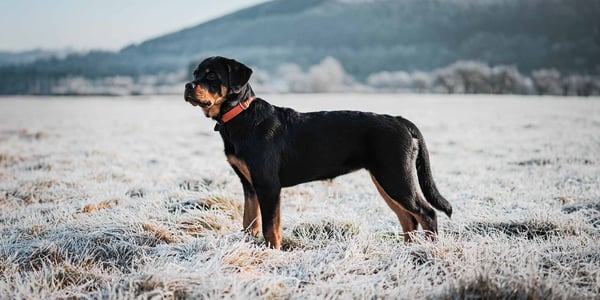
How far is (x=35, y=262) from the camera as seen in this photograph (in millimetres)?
3623

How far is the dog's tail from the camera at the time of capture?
427cm

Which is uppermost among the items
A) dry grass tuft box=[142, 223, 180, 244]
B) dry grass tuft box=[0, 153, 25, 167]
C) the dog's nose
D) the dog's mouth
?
the dog's nose

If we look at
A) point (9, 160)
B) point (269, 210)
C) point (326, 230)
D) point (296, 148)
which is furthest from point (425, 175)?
point (9, 160)

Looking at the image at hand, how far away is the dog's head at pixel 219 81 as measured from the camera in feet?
13.3

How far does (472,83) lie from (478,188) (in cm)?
5982

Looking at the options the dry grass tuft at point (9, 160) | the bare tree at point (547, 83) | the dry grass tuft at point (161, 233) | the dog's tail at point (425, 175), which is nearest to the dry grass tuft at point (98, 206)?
the dry grass tuft at point (161, 233)

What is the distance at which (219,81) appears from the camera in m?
4.12

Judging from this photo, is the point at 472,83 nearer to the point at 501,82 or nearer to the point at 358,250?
the point at 501,82

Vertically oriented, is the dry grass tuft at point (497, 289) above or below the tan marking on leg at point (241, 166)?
below

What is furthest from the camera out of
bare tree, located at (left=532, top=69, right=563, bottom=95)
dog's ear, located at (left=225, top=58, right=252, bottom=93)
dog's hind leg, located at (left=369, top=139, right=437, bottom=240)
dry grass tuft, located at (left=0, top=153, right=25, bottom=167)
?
bare tree, located at (left=532, top=69, right=563, bottom=95)

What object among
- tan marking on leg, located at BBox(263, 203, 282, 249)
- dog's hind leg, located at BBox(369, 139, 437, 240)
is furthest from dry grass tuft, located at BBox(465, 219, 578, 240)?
tan marking on leg, located at BBox(263, 203, 282, 249)

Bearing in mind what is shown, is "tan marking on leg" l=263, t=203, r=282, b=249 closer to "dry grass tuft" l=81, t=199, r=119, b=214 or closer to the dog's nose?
the dog's nose

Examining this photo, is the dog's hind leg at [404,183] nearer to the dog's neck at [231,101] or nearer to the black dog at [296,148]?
the black dog at [296,148]

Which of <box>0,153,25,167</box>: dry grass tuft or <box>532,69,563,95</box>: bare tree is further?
<box>532,69,563,95</box>: bare tree
